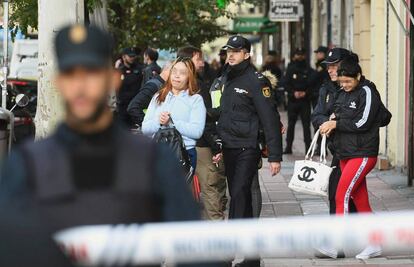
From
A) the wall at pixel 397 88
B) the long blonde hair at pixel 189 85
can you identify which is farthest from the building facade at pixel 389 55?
the long blonde hair at pixel 189 85

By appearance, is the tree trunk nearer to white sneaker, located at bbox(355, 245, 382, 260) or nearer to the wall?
white sneaker, located at bbox(355, 245, 382, 260)

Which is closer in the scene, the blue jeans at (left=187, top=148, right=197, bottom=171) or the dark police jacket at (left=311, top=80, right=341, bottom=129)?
the blue jeans at (left=187, top=148, right=197, bottom=171)

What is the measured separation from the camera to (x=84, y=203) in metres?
3.39

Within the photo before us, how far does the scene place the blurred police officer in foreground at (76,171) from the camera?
11.0 feet

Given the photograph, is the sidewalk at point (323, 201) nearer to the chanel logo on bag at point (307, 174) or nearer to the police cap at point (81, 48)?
the chanel logo on bag at point (307, 174)

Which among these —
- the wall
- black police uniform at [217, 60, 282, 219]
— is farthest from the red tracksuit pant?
the wall

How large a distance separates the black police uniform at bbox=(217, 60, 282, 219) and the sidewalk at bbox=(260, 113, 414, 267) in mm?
792

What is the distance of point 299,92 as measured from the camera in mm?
19844

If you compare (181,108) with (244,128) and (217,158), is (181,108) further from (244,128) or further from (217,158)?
(217,158)

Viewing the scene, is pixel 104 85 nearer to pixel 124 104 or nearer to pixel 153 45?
pixel 124 104

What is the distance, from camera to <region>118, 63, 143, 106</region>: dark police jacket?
1728 cm

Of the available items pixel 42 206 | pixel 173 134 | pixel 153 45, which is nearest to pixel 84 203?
pixel 42 206

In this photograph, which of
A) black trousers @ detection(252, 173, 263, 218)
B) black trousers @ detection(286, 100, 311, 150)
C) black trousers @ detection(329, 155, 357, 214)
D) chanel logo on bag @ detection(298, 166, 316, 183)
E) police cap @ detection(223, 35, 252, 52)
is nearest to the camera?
police cap @ detection(223, 35, 252, 52)

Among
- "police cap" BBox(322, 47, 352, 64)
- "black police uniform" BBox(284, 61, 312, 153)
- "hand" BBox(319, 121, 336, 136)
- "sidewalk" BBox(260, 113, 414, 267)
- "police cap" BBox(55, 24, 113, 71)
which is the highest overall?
"police cap" BBox(55, 24, 113, 71)
